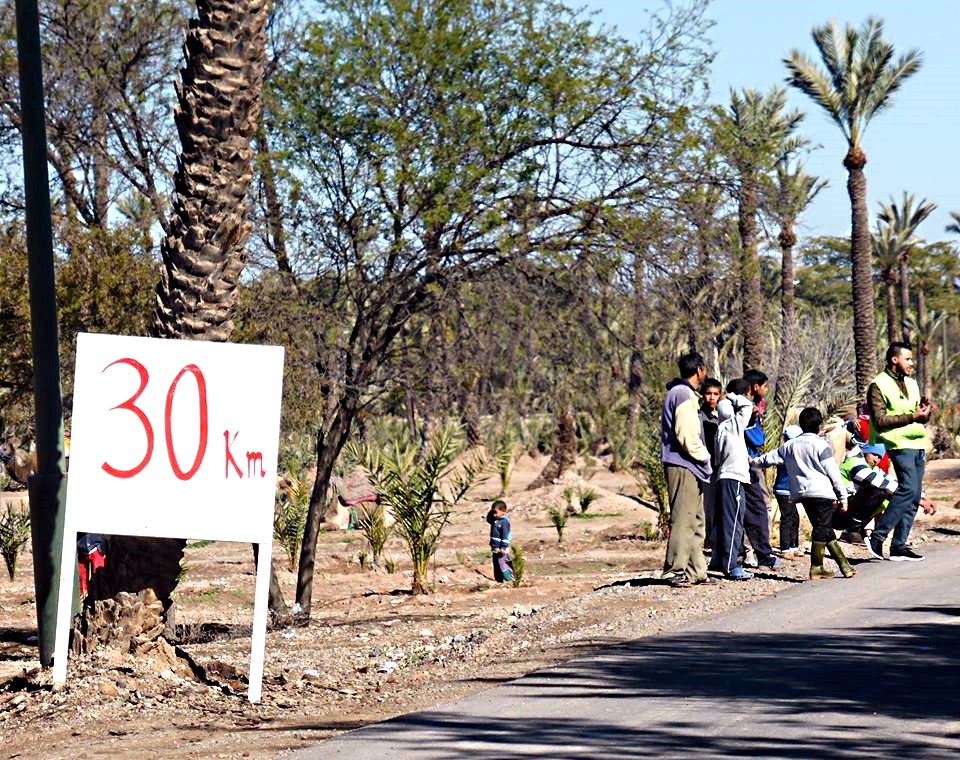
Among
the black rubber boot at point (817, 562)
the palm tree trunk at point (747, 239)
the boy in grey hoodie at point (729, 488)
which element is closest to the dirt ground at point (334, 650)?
the black rubber boot at point (817, 562)

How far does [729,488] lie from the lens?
12859 mm

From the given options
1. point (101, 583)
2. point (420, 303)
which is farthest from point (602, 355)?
point (101, 583)

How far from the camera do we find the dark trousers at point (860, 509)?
47.6 ft

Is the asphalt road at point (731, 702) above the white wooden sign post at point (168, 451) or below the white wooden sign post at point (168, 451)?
below

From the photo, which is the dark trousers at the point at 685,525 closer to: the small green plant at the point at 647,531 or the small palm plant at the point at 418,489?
the small palm plant at the point at 418,489

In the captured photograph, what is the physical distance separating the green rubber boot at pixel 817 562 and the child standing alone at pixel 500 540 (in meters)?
6.09

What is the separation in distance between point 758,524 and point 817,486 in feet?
3.03

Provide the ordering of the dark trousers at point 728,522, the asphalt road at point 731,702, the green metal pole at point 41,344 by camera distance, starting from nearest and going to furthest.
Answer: the asphalt road at point 731,702
the green metal pole at point 41,344
the dark trousers at point 728,522

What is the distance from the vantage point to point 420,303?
15898mm

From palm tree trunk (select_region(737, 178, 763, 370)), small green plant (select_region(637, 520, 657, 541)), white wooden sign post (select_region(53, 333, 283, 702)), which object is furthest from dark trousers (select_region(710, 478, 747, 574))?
small green plant (select_region(637, 520, 657, 541))

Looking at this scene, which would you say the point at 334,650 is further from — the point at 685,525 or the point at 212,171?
the point at 212,171

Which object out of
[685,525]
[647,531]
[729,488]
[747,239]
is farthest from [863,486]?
[647,531]

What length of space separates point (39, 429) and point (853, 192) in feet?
104

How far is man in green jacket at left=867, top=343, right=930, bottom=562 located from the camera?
1343cm
